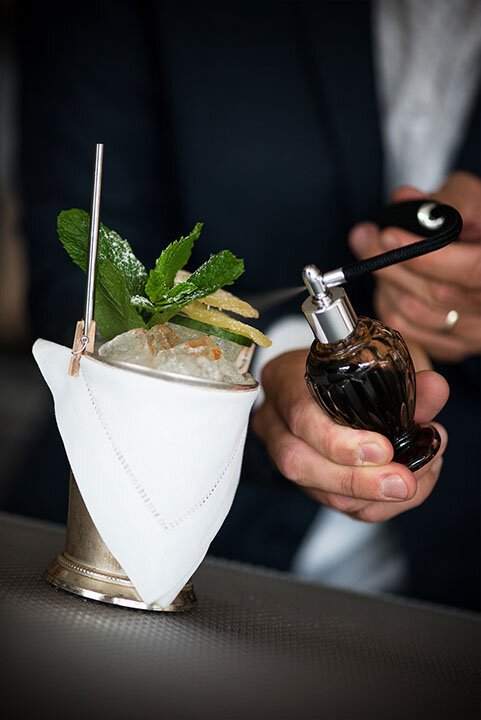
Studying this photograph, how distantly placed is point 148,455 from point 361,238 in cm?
69

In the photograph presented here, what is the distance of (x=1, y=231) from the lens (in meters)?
4.73

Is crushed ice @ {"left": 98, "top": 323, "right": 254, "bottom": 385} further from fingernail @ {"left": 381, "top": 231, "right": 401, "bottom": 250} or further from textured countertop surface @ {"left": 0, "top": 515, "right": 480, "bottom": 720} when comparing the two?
fingernail @ {"left": 381, "top": 231, "right": 401, "bottom": 250}

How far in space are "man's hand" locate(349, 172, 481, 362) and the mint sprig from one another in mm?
448

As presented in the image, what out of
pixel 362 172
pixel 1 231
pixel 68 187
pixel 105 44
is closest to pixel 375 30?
pixel 362 172

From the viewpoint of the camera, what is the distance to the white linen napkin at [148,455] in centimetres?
66

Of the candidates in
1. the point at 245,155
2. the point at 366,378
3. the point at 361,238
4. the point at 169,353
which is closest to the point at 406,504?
the point at 366,378

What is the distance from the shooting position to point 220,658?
2.12ft

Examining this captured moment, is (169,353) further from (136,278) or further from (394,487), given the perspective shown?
(394,487)

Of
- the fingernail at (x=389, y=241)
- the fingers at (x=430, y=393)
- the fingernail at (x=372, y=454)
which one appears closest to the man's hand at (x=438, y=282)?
the fingernail at (x=389, y=241)

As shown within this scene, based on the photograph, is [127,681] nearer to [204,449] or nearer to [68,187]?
[204,449]

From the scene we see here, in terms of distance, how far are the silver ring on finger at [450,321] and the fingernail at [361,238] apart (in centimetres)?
16

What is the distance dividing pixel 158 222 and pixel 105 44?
35 cm

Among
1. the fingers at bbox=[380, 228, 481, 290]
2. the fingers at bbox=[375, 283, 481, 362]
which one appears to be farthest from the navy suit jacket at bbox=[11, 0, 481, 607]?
the fingers at bbox=[380, 228, 481, 290]

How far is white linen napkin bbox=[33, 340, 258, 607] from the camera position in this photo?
2.16 feet
